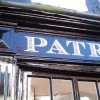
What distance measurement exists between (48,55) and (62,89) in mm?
564

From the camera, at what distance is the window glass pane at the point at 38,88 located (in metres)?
4.19

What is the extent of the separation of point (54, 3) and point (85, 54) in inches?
51.9

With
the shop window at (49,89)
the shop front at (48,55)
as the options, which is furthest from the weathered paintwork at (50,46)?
the shop window at (49,89)

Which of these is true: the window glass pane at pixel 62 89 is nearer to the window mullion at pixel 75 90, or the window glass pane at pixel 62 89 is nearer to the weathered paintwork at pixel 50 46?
Answer: the window mullion at pixel 75 90

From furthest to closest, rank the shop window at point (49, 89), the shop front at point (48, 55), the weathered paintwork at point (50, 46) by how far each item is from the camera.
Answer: the weathered paintwork at point (50, 46) → the shop window at point (49, 89) → the shop front at point (48, 55)

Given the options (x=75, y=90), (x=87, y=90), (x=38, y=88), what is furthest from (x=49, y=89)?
(x=87, y=90)

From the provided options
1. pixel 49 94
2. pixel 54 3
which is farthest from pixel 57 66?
pixel 54 3

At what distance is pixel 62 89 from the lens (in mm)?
Result: 4410

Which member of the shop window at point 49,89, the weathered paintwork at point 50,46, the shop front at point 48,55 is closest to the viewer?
the shop front at point 48,55

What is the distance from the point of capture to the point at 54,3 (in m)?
5.50

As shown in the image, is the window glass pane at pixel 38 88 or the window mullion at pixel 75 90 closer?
the window glass pane at pixel 38 88

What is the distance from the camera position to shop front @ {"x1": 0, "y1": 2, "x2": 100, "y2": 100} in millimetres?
4102

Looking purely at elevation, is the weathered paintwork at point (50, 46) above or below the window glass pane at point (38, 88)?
above

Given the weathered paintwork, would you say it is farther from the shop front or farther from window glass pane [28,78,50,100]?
window glass pane [28,78,50,100]
